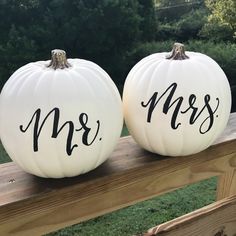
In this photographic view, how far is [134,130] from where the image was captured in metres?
0.87

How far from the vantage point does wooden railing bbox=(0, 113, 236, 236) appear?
29.3 inches

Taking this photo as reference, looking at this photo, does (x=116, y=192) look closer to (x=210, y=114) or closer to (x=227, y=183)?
(x=210, y=114)

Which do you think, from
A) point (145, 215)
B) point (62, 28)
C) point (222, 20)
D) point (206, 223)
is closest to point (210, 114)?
point (206, 223)

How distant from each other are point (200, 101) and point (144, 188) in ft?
0.71

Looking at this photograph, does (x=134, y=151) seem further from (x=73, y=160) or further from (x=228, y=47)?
(x=228, y=47)

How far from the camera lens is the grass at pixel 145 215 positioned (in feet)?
6.28

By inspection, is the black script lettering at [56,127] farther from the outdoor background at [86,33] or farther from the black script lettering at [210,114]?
the outdoor background at [86,33]

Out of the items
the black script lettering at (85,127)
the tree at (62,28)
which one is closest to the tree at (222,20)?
the tree at (62,28)

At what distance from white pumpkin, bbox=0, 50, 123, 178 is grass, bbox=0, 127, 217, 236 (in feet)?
3.87

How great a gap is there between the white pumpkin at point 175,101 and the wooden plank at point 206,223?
6.2 inches

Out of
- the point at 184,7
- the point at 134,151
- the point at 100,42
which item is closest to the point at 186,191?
the point at 134,151

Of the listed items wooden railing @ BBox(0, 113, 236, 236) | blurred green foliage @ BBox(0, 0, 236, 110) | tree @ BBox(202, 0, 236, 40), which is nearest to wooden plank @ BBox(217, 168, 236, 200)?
wooden railing @ BBox(0, 113, 236, 236)

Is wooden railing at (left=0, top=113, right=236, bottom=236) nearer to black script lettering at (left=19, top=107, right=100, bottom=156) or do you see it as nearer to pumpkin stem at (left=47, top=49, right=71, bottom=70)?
black script lettering at (left=19, top=107, right=100, bottom=156)

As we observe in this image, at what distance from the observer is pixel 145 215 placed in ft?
6.71
